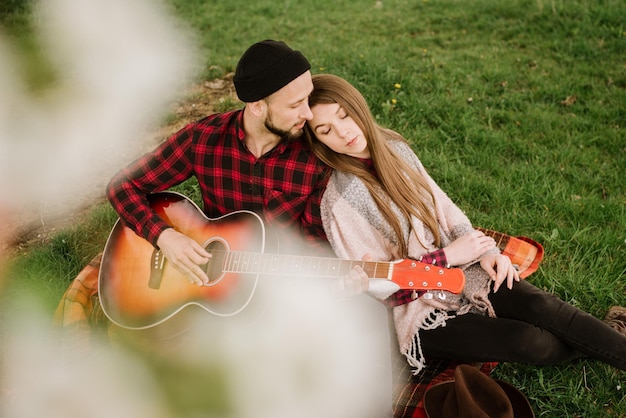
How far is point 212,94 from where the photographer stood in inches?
184

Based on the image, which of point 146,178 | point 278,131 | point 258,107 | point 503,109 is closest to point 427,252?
point 278,131

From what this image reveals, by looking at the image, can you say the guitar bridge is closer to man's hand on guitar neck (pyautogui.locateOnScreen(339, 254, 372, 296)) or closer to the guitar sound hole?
the guitar sound hole

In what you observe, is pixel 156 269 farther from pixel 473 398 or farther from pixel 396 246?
pixel 473 398

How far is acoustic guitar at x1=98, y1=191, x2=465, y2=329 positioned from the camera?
2285 mm

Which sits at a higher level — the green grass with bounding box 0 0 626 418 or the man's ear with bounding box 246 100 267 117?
the man's ear with bounding box 246 100 267 117

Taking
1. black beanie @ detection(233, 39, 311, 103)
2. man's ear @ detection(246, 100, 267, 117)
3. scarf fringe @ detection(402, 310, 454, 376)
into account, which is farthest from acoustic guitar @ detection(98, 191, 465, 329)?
black beanie @ detection(233, 39, 311, 103)

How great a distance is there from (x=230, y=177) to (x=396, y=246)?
0.91 metres

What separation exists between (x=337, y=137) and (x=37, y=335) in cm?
191

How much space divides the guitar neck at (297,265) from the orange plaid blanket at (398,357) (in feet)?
1.95

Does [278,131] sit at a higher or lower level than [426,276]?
higher

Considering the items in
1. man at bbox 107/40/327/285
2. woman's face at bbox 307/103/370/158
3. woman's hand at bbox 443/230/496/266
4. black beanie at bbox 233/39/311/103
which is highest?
black beanie at bbox 233/39/311/103

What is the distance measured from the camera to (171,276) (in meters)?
2.50

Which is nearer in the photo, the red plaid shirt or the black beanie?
the black beanie

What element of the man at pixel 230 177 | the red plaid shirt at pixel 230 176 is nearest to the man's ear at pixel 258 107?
the man at pixel 230 177
